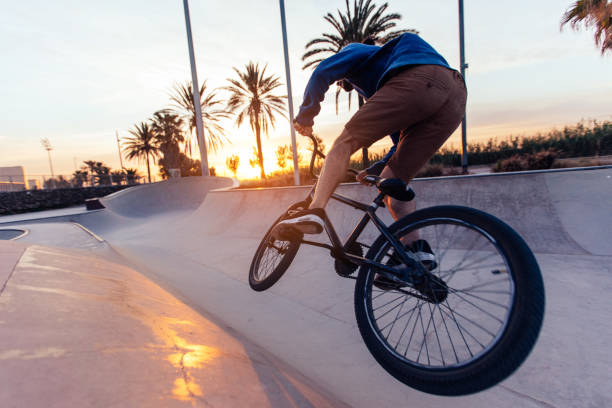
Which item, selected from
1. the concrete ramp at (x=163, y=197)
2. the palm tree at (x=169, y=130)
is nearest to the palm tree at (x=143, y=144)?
the palm tree at (x=169, y=130)

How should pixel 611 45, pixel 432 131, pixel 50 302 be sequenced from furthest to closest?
pixel 611 45
pixel 432 131
pixel 50 302

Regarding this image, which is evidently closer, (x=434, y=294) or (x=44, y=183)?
(x=434, y=294)

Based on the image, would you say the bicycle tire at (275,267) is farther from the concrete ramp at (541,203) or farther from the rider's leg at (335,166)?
the concrete ramp at (541,203)

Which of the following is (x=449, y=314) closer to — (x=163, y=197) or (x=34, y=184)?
(x=163, y=197)

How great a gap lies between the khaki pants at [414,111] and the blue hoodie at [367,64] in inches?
2.5

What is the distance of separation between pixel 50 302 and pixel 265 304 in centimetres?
168

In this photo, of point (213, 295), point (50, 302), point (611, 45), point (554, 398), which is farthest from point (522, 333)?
point (611, 45)

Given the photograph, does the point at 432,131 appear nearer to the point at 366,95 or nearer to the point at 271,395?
the point at 366,95

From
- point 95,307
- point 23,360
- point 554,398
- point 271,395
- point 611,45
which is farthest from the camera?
point 611,45

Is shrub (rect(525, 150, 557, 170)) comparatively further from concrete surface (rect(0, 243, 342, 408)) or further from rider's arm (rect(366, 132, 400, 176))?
concrete surface (rect(0, 243, 342, 408))

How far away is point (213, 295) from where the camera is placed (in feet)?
10.6

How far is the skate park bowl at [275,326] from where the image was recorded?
3.50 ft

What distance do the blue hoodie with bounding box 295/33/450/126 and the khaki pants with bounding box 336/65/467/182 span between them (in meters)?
0.06

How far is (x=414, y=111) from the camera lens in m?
1.65
